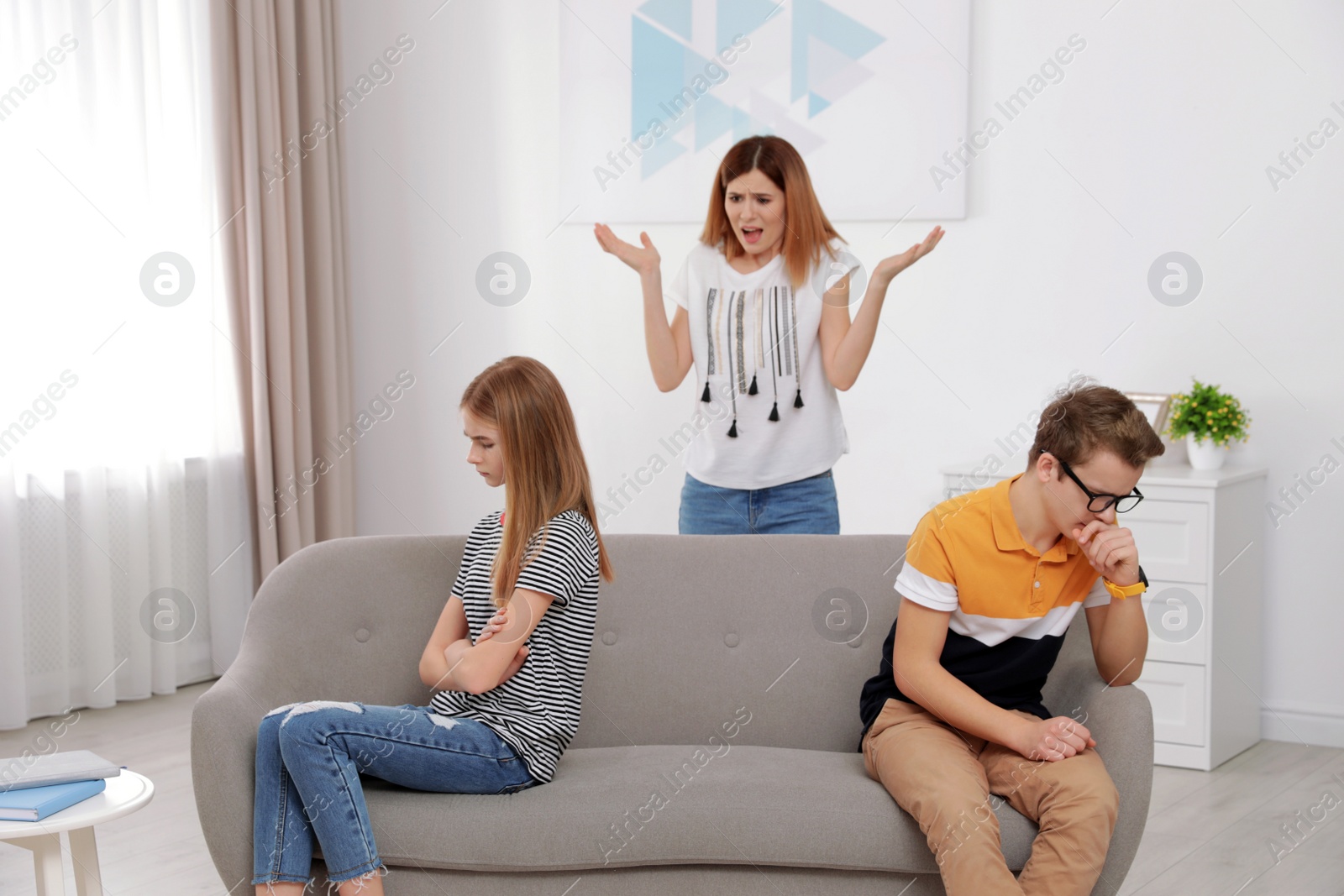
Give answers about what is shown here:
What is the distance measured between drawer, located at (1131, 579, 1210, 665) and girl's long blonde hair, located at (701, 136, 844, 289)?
139 centimetres

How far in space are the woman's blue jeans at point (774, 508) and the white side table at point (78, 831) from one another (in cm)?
110

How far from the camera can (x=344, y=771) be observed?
1732 millimetres

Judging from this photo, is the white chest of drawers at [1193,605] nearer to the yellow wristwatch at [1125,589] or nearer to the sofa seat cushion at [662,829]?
the yellow wristwatch at [1125,589]

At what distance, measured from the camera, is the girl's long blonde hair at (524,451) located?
6.28ft

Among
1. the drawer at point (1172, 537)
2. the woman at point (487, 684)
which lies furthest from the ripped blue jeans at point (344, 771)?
the drawer at point (1172, 537)

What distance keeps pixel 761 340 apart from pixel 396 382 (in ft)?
8.24

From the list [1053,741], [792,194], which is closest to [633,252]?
[792,194]

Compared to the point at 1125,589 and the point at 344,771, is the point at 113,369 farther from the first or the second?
the point at 1125,589

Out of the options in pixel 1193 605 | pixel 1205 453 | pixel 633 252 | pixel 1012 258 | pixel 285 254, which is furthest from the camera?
pixel 285 254

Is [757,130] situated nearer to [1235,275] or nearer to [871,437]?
[871,437]

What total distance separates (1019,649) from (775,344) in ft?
2.69

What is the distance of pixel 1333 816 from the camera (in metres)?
2.73

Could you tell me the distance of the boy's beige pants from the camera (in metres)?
1.60

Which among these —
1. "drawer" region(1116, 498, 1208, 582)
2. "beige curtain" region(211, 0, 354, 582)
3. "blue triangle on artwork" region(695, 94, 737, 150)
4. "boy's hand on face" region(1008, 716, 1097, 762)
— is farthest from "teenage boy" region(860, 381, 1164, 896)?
"beige curtain" region(211, 0, 354, 582)
